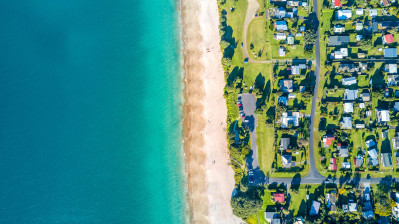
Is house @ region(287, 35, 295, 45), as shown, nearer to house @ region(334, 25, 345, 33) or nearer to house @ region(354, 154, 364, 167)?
house @ region(334, 25, 345, 33)

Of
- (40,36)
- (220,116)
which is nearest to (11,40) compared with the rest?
(40,36)

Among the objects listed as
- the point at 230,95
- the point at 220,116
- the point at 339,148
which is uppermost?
the point at 230,95

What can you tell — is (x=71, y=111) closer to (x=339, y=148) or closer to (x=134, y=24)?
(x=134, y=24)

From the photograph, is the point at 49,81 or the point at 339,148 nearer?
the point at 339,148

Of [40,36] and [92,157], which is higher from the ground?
[40,36]

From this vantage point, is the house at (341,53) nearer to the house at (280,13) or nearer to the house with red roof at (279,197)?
the house at (280,13)

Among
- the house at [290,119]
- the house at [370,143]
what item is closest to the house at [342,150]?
the house at [370,143]
